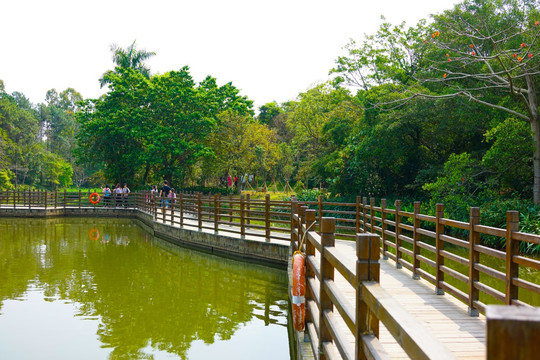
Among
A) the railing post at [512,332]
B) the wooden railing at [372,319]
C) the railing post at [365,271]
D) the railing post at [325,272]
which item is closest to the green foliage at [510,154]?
the wooden railing at [372,319]

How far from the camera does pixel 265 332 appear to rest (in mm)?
7473

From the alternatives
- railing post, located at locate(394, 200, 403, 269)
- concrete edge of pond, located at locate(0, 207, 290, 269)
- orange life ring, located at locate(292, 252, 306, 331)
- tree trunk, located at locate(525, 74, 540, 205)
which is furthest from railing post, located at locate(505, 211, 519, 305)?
tree trunk, located at locate(525, 74, 540, 205)

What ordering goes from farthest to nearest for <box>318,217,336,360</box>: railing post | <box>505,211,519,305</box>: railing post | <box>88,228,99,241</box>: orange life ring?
<box>88,228,99,241</box>: orange life ring, <box>505,211,519,305</box>: railing post, <box>318,217,336,360</box>: railing post

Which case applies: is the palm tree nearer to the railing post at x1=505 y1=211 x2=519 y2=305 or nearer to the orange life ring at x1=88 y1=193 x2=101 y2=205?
the orange life ring at x1=88 y1=193 x2=101 y2=205

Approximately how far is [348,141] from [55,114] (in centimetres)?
6820

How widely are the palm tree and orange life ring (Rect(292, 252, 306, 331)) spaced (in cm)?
3592

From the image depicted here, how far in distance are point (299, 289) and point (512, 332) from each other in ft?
13.7

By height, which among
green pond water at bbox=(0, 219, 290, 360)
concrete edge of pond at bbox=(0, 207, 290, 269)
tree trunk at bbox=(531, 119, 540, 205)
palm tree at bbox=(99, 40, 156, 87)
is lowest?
green pond water at bbox=(0, 219, 290, 360)

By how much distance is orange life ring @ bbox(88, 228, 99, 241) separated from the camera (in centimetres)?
1806

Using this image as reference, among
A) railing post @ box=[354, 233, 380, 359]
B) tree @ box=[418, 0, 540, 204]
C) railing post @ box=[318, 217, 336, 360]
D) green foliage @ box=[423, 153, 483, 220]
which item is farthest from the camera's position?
green foliage @ box=[423, 153, 483, 220]

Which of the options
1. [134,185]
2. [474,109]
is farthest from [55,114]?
[474,109]

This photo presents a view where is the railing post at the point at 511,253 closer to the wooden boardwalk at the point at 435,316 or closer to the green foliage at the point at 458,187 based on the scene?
the wooden boardwalk at the point at 435,316

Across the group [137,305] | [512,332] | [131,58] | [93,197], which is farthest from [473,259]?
[131,58]

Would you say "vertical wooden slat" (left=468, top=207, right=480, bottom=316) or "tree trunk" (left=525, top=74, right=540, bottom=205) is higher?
"tree trunk" (left=525, top=74, right=540, bottom=205)
